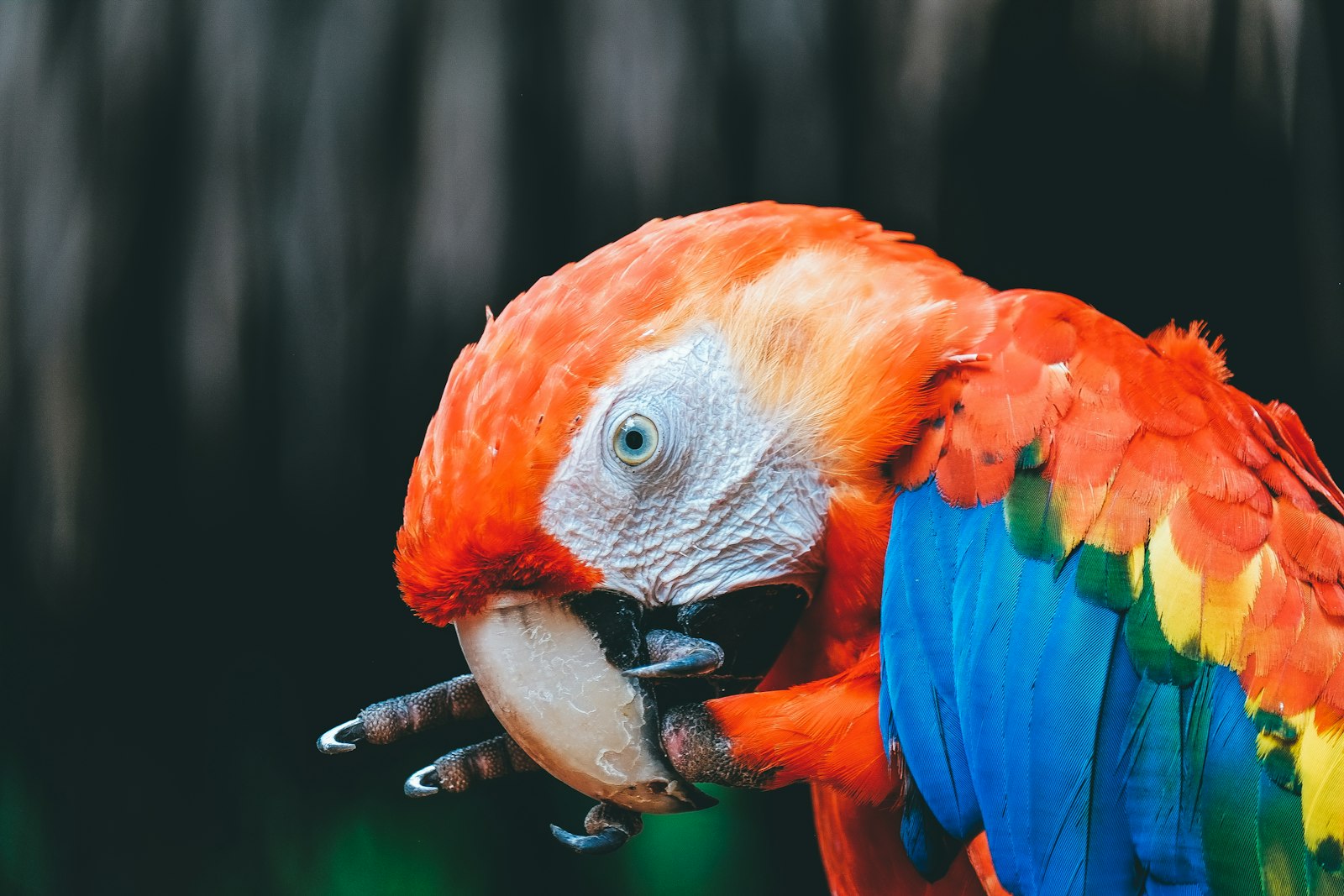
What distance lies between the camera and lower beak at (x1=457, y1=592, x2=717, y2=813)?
81cm

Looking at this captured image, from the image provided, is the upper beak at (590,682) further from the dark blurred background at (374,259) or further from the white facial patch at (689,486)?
the dark blurred background at (374,259)

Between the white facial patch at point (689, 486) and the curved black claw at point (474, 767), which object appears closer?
the white facial patch at point (689, 486)

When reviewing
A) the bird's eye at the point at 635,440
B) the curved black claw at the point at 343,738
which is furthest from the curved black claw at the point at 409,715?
the bird's eye at the point at 635,440

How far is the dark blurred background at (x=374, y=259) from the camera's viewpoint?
1.24 m

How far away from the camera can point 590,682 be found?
0.81 m

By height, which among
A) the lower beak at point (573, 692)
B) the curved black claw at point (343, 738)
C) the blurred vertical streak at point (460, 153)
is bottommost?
the curved black claw at point (343, 738)

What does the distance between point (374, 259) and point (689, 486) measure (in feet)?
2.15

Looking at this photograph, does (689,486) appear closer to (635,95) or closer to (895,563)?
(895,563)

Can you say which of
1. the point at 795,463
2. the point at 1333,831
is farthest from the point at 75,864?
the point at 1333,831

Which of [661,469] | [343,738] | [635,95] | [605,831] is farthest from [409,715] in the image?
[635,95]

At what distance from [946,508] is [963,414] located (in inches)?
2.9

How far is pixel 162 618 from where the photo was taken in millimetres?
1503

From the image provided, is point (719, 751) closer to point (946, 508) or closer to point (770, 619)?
point (770, 619)

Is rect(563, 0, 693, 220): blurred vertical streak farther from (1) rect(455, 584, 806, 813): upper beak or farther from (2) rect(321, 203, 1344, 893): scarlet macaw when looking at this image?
(1) rect(455, 584, 806, 813): upper beak
